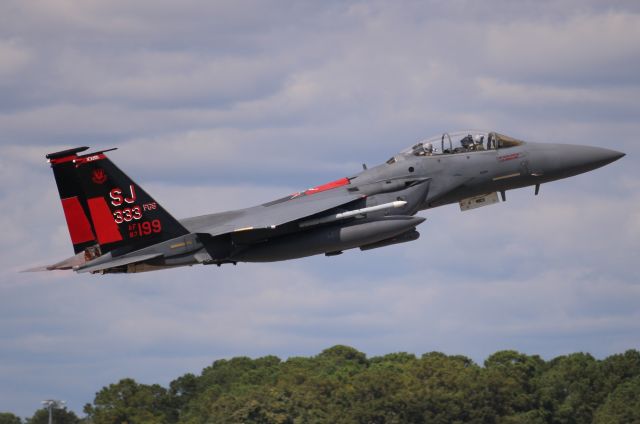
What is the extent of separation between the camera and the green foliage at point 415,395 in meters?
73.4

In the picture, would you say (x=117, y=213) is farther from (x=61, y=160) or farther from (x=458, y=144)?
(x=458, y=144)

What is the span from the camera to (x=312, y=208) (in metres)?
36.8

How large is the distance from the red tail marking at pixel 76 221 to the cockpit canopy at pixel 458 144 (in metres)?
9.31

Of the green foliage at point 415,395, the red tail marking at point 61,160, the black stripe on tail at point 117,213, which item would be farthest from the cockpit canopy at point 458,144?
the green foliage at point 415,395

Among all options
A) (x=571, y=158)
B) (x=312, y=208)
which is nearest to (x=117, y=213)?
(x=312, y=208)

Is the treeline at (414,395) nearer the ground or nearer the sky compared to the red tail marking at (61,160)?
nearer the ground

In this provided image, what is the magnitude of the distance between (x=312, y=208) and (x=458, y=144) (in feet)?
16.9

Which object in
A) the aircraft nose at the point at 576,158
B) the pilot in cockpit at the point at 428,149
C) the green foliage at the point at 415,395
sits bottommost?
the green foliage at the point at 415,395

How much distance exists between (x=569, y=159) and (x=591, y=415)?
46972mm

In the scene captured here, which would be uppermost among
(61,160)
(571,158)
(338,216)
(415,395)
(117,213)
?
(61,160)

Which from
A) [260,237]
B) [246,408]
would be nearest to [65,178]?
[260,237]

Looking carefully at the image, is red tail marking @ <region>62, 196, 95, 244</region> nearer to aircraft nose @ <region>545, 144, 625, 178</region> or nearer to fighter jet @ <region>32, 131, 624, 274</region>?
fighter jet @ <region>32, 131, 624, 274</region>

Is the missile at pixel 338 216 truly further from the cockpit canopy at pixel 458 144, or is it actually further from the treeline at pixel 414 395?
the treeline at pixel 414 395

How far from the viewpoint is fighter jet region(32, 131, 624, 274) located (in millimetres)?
36688
